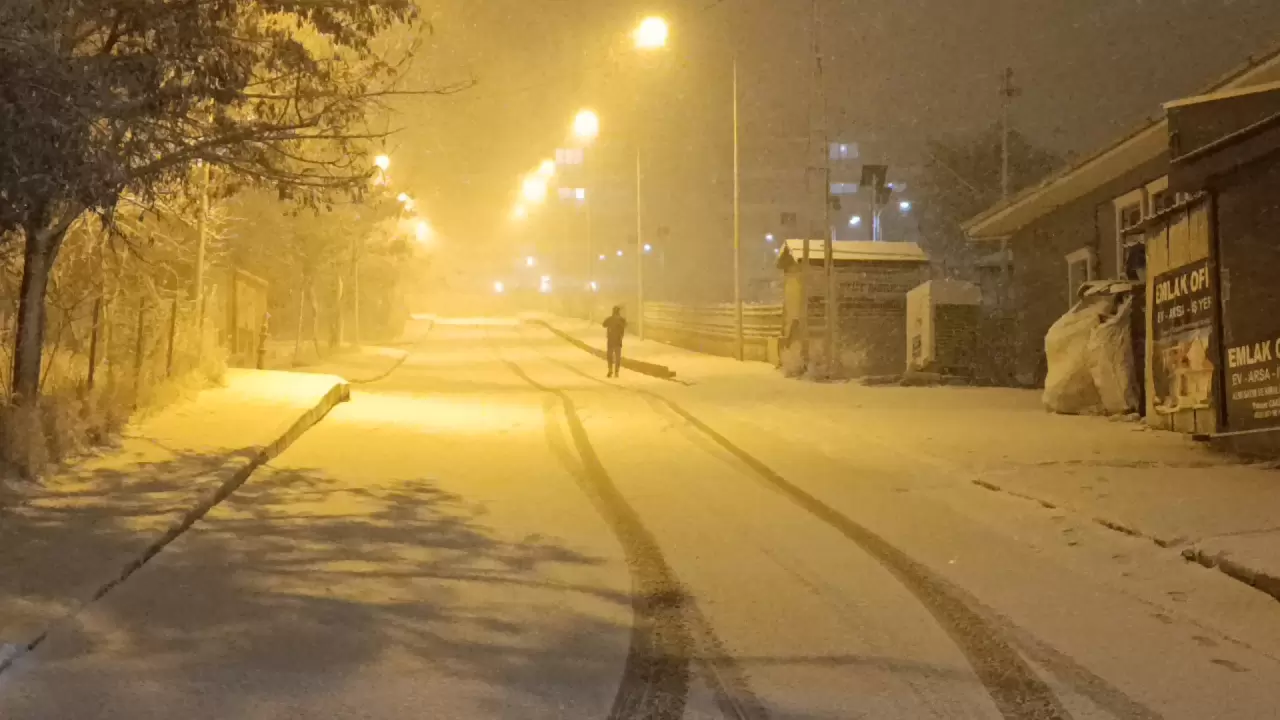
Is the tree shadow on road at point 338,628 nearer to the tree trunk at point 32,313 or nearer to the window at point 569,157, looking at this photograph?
the tree trunk at point 32,313

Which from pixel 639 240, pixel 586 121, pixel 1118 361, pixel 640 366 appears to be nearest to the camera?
pixel 1118 361

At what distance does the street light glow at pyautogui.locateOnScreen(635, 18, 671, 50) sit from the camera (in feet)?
84.6

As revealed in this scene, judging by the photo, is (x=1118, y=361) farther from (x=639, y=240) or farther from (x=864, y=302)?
(x=639, y=240)

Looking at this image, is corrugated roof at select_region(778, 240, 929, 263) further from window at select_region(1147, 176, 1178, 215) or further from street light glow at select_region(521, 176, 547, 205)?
street light glow at select_region(521, 176, 547, 205)

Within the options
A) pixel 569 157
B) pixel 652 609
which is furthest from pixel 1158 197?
pixel 569 157

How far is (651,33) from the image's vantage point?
85.3 feet

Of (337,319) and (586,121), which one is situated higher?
(586,121)

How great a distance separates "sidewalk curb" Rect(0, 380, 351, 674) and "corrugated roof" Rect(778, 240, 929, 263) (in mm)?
15464

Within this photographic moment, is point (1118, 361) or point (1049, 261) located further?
point (1049, 261)

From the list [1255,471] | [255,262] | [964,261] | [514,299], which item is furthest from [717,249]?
[1255,471]

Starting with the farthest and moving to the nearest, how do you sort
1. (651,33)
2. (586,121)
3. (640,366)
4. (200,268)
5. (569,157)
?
(569,157), (586,121), (640,366), (651,33), (200,268)

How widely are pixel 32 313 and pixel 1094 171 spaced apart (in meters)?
15.9

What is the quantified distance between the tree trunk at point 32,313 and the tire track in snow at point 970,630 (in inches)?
279

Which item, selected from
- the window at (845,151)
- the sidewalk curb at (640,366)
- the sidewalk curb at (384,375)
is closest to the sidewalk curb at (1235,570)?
the sidewalk curb at (384,375)
